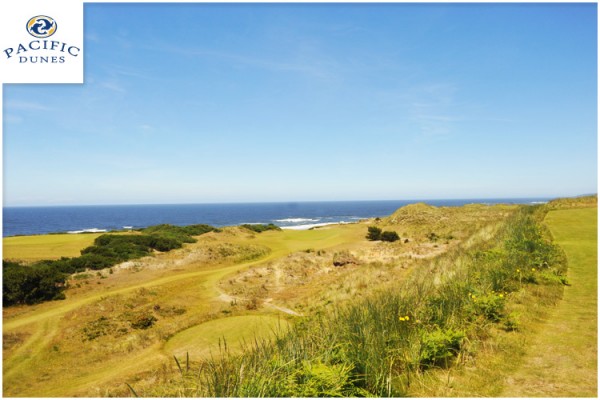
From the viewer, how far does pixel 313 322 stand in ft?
24.5

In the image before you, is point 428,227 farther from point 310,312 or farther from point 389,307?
point 389,307

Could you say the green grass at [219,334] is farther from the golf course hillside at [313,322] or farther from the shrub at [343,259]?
the shrub at [343,259]

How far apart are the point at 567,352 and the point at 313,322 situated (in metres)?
4.54

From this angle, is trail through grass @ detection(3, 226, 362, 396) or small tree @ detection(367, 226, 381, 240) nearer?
trail through grass @ detection(3, 226, 362, 396)

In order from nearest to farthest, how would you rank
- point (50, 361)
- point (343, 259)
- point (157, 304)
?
1. point (50, 361)
2. point (157, 304)
3. point (343, 259)

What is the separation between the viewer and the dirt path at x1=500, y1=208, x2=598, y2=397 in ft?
13.6

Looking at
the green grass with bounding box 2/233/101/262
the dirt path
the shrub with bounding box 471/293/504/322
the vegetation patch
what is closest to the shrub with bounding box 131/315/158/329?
the vegetation patch

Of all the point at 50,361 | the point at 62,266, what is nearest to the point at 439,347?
A: the point at 50,361

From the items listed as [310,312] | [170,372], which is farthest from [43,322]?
[310,312]

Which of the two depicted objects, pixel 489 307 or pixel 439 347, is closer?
pixel 439 347

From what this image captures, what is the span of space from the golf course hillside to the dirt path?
2 centimetres

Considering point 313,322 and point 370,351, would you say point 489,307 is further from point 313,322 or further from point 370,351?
point 313,322

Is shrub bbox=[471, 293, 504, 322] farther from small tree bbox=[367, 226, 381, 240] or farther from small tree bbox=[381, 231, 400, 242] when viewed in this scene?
small tree bbox=[367, 226, 381, 240]

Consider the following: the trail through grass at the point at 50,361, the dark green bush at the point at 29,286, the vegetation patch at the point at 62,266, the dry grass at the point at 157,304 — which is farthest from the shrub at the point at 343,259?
the dark green bush at the point at 29,286
